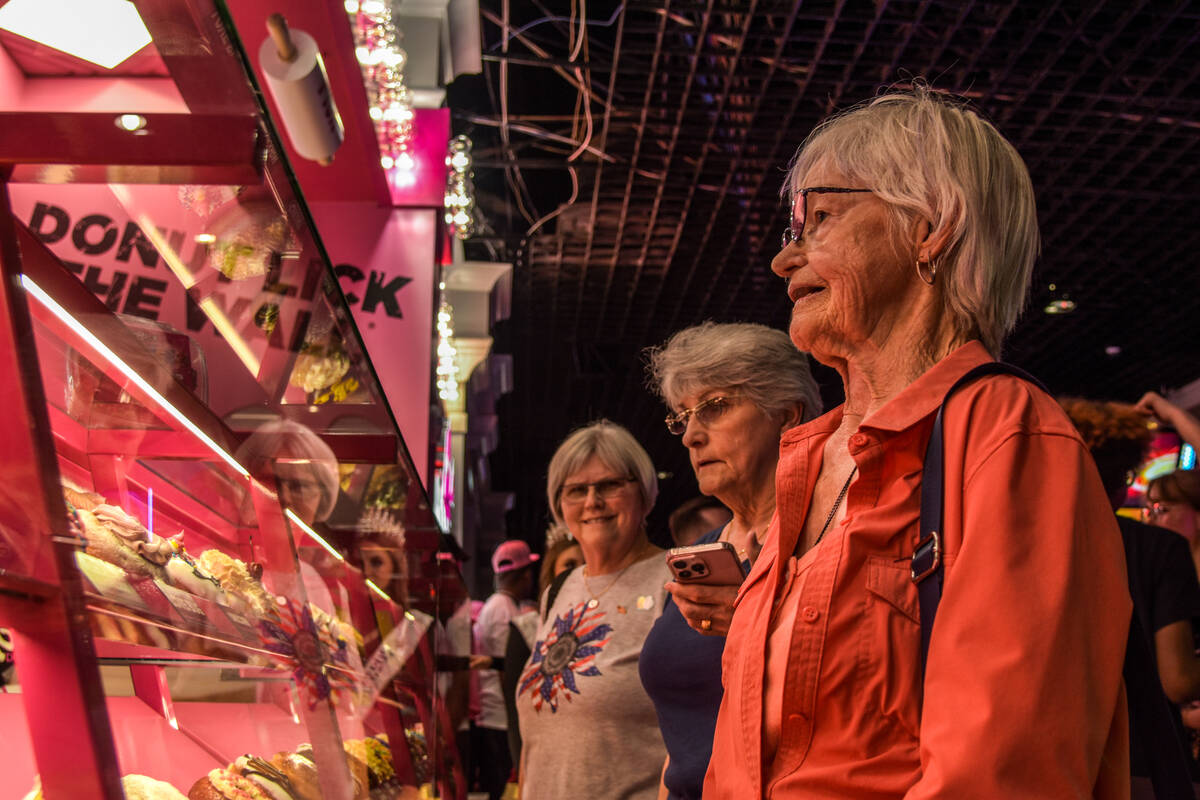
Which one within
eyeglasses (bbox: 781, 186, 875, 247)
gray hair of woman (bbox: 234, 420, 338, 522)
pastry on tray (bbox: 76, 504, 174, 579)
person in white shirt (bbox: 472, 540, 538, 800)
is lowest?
person in white shirt (bbox: 472, 540, 538, 800)

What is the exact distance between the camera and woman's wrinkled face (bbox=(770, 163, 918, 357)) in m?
1.34

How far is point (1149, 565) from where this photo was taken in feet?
8.05

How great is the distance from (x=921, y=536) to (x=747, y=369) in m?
1.40

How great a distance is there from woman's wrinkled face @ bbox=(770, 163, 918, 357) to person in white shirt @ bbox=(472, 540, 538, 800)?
13.6ft

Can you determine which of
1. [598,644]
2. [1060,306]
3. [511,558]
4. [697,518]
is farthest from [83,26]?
[1060,306]

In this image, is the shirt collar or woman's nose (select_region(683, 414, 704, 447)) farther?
woman's nose (select_region(683, 414, 704, 447))

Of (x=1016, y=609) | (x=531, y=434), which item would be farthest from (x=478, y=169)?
(x=531, y=434)

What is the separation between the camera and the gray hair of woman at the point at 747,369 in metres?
2.48

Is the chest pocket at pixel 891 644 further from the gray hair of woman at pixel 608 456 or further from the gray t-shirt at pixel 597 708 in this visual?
the gray hair of woman at pixel 608 456

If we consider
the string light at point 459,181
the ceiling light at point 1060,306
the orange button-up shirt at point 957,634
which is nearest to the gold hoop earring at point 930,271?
the orange button-up shirt at point 957,634

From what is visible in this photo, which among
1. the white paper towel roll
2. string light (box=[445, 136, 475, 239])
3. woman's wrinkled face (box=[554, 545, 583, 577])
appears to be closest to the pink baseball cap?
woman's wrinkled face (box=[554, 545, 583, 577])

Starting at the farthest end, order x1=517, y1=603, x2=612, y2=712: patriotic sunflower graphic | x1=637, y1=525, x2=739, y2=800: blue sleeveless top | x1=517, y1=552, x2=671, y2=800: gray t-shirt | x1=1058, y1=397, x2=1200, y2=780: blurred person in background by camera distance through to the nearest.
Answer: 1. x1=517, y1=603, x2=612, y2=712: patriotic sunflower graphic
2. x1=517, y1=552, x2=671, y2=800: gray t-shirt
3. x1=1058, y1=397, x2=1200, y2=780: blurred person in background
4. x1=637, y1=525, x2=739, y2=800: blue sleeveless top

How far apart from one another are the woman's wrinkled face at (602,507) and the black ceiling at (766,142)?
1658 mm

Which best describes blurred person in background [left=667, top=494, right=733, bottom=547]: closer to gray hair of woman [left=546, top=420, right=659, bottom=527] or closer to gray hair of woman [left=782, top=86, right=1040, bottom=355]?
gray hair of woman [left=546, top=420, right=659, bottom=527]
